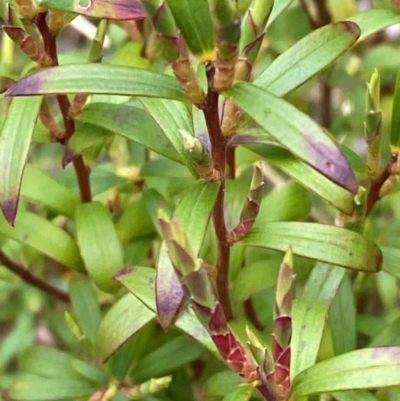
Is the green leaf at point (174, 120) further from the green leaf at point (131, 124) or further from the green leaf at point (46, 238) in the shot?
the green leaf at point (46, 238)

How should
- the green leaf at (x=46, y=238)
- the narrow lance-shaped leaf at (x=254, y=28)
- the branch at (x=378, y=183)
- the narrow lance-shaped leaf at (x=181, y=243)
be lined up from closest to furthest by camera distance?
the narrow lance-shaped leaf at (x=181, y=243), the narrow lance-shaped leaf at (x=254, y=28), the branch at (x=378, y=183), the green leaf at (x=46, y=238)

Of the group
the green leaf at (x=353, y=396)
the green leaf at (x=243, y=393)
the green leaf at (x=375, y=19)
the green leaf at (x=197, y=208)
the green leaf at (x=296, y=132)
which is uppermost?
the green leaf at (x=296, y=132)

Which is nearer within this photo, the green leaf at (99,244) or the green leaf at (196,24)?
the green leaf at (196,24)

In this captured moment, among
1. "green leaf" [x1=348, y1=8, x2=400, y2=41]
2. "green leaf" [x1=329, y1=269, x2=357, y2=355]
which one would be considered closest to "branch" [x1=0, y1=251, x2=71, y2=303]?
"green leaf" [x1=329, y1=269, x2=357, y2=355]

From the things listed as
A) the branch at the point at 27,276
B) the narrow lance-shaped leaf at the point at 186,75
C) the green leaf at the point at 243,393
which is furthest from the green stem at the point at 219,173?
the branch at the point at 27,276

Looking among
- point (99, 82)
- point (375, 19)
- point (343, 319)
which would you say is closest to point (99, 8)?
point (99, 82)

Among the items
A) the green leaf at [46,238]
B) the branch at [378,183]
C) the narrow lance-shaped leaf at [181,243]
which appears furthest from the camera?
the green leaf at [46,238]

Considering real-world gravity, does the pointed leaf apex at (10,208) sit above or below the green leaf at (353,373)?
above

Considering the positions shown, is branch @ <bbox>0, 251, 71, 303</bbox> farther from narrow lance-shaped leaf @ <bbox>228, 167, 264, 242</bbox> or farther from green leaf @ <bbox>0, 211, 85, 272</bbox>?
narrow lance-shaped leaf @ <bbox>228, 167, 264, 242</bbox>
